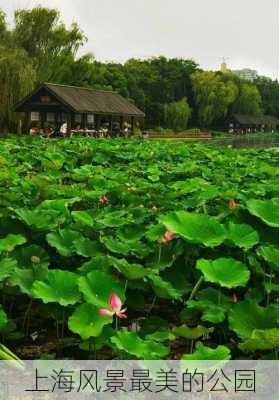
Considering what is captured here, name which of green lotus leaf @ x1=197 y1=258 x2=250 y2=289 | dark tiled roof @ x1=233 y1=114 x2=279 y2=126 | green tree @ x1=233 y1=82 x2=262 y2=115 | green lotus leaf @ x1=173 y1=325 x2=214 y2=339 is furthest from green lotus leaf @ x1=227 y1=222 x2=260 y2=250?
green tree @ x1=233 y1=82 x2=262 y2=115

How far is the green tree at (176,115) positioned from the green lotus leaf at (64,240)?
53.8 metres

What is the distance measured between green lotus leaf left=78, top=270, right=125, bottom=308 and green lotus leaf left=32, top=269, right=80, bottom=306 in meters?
0.04

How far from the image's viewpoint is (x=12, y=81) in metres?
26.7

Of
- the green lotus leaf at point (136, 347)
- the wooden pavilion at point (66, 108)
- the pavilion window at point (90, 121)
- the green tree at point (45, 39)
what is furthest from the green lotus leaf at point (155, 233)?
the green tree at point (45, 39)

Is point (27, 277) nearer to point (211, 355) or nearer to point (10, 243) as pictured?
point (10, 243)

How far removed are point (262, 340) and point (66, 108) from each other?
27.5 meters

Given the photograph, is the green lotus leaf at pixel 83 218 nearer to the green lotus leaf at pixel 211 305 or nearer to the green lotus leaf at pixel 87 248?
the green lotus leaf at pixel 87 248

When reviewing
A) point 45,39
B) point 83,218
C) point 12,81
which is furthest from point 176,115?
point 83,218

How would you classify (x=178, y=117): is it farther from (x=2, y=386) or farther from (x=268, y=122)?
(x=2, y=386)

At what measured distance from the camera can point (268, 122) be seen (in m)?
72.0

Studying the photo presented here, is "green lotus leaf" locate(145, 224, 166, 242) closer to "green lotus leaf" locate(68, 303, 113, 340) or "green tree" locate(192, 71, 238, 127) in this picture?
"green lotus leaf" locate(68, 303, 113, 340)

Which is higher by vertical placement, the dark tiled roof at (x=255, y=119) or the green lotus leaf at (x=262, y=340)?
the dark tiled roof at (x=255, y=119)

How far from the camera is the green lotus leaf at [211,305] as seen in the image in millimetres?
1447

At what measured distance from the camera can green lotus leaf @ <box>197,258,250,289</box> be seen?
57.0 inches
